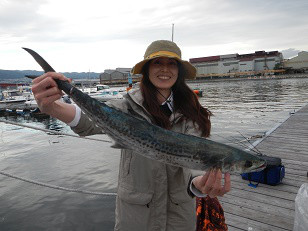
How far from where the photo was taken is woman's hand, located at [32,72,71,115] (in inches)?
86.9

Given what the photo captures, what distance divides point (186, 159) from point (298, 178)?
5.72 meters

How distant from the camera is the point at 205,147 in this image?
8.05 feet

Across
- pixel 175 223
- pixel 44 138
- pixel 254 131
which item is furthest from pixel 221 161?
pixel 44 138

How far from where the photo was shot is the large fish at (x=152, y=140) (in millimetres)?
2369

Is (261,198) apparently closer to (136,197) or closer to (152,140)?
(136,197)

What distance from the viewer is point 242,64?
110 meters

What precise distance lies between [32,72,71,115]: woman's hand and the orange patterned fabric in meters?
2.81

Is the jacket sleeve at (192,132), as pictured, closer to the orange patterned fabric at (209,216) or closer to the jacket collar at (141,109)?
the jacket collar at (141,109)

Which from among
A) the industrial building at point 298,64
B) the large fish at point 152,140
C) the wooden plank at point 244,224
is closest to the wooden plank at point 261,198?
the wooden plank at point 244,224

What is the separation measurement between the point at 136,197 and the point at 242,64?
118933 mm

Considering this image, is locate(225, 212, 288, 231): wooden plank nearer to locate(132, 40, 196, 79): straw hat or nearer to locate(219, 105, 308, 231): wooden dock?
locate(219, 105, 308, 231): wooden dock

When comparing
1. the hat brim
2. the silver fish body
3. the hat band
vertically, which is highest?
the hat band

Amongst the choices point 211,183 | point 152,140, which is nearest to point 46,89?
point 152,140

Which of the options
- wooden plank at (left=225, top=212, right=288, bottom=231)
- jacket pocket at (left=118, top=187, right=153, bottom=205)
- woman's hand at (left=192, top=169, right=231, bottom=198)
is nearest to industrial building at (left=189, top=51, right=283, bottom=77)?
wooden plank at (left=225, top=212, right=288, bottom=231)
